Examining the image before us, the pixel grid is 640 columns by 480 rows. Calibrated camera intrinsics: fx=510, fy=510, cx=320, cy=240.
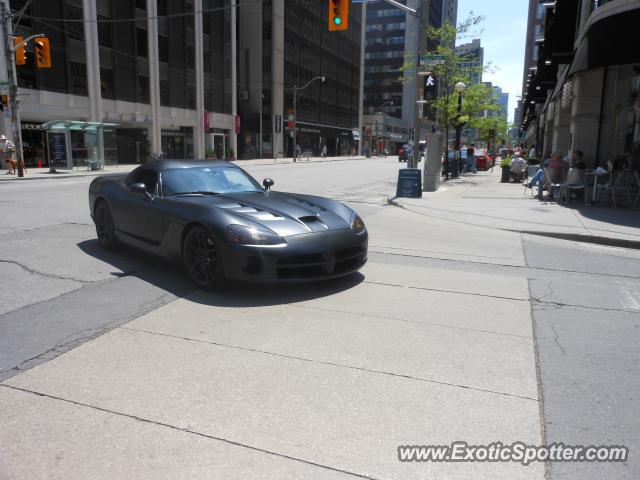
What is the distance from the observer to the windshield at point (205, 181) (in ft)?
21.3

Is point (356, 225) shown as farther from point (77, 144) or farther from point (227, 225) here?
point (77, 144)

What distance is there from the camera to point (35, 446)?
9.11 feet

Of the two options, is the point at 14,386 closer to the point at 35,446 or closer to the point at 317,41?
the point at 35,446

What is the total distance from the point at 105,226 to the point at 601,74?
52.7 ft

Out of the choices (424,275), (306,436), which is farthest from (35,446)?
(424,275)

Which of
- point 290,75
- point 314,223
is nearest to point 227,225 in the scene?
point 314,223

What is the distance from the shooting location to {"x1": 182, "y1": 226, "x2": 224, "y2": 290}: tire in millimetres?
5434

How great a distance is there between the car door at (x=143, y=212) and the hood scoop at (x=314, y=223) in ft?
6.00

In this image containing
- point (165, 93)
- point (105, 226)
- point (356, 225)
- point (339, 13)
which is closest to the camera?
point (356, 225)

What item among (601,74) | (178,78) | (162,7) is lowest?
(601,74)

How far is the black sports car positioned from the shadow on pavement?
0.67ft

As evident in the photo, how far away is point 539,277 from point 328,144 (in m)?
81.3

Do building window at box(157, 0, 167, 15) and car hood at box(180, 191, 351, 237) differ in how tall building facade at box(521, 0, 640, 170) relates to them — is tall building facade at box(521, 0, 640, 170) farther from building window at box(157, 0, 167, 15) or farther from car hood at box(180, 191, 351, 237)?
building window at box(157, 0, 167, 15)

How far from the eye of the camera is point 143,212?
6.49 m
